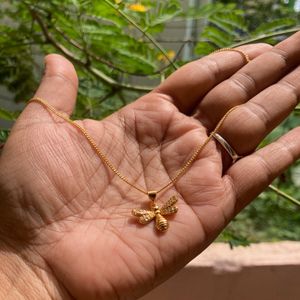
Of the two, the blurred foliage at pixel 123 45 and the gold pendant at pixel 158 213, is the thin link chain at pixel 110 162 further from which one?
the blurred foliage at pixel 123 45

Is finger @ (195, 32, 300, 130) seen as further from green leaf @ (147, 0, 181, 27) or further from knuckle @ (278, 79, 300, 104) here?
green leaf @ (147, 0, 181, 27)

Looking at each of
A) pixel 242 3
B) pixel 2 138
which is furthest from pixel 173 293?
pixel 242 3

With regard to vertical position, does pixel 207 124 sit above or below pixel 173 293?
above

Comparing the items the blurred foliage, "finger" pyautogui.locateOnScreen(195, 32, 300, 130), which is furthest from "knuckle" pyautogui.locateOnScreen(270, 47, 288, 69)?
the blurred foliage

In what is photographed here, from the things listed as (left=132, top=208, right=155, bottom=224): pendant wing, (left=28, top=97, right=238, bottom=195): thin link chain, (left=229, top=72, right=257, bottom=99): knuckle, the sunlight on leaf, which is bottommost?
(left=132, top=208, right=155, bottom=224): pendant wing

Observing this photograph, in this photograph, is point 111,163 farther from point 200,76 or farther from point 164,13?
point 164,13

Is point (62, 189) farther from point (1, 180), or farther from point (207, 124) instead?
point (207, 124)

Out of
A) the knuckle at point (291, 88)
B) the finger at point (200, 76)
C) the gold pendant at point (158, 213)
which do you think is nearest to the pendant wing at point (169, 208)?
the gold pendant at point (158, 213)
